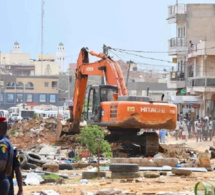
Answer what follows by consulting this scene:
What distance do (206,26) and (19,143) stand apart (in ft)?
126

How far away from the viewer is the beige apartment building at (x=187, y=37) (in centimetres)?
7343

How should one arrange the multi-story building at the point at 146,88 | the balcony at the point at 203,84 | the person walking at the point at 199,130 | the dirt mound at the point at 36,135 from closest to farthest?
the dirt mound at the point at 36,135 → the person walking at the point at 199,130 → the balcony at the point at 203,84 → the multi-story building at the point at 146,88

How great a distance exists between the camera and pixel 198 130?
4872 cm

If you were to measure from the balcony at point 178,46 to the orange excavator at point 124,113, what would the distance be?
40.7 metres

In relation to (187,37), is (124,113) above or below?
below

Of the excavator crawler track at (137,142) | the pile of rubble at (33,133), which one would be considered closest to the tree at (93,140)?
the excavator crawler track at (137,142)

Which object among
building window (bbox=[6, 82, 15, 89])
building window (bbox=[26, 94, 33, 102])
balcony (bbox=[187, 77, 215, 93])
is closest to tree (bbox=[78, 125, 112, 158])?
balcony (bbox=[187, 77, 215, 93])

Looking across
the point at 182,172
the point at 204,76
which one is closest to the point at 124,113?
the point at 182,172

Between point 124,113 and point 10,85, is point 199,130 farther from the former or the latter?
point 10,85

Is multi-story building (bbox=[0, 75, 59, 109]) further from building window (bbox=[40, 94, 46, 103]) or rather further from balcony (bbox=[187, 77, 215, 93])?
balcony (bbox=[187, 77, 215, 93])

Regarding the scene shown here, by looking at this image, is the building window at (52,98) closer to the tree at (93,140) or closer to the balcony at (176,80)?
the balcony at (176,80)

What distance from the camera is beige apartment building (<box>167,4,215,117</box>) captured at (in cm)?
Result: 7343

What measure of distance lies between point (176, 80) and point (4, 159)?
67474 millimetres

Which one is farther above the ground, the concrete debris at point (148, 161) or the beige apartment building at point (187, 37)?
the beige apartment building at point (187, 37)
